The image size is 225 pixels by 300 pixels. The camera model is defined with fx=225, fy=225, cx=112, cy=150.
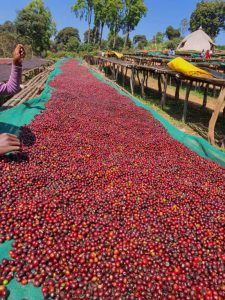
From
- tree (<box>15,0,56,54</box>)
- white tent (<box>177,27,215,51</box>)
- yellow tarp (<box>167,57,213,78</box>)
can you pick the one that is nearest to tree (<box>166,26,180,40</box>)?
white tent (<box>177,27,215,51</box>)

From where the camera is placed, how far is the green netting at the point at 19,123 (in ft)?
6.53

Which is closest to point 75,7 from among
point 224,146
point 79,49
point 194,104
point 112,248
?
point 79,49

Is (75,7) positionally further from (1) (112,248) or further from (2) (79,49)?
(1) (112,248)

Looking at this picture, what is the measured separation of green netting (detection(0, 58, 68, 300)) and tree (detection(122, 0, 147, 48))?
60289mm

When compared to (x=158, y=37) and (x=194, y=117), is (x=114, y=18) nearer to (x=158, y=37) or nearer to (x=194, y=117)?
(x=158, y=37)

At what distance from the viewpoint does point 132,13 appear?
61.7 metres

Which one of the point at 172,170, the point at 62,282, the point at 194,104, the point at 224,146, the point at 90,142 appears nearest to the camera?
the point at 62,282

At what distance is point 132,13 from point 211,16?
30825 mm

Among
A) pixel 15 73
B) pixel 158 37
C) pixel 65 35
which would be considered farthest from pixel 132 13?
pixel 15 73

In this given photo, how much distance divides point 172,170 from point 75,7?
71834mm

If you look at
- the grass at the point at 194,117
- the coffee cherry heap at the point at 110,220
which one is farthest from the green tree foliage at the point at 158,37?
the coffee cherry heap at the point at 110,220

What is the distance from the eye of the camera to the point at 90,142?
4.80m

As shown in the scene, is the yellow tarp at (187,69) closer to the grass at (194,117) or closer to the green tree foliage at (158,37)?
the grass at (194,117)

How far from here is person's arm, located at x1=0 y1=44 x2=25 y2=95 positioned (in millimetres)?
3322
